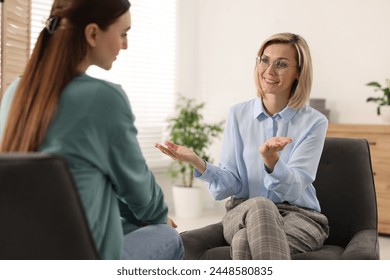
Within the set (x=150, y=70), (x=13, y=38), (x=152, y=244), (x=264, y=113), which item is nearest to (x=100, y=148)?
(x=152, y=244)

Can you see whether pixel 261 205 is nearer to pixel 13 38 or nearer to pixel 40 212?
pixel 40 212

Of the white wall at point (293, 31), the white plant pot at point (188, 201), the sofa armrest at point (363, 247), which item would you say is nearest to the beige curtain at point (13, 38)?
the sofa armrest at point (363, 247)

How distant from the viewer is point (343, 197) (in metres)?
2.14

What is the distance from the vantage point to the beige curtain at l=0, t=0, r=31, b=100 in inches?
98.0

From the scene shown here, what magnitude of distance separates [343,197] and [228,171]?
456 millimetres

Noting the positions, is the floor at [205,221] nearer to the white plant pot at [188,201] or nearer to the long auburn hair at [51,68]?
the white plant pot at [188,201]

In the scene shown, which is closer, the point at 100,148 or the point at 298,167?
the point at 100,148

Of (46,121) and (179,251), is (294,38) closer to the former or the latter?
(179,251)

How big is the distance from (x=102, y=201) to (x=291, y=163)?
103 centimetres

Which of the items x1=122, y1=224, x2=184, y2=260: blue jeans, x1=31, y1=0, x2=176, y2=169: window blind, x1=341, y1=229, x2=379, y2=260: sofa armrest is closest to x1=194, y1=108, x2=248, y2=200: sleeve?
x1=341, y1=229, x2=379, y2=260: sofa armrest

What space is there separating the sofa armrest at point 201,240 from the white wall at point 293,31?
293cm

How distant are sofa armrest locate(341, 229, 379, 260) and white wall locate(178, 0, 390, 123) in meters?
2.82

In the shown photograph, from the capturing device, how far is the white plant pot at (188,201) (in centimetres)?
492
